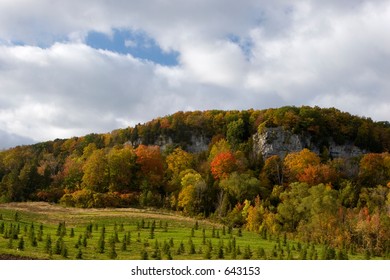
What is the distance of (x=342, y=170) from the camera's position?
3415 inches

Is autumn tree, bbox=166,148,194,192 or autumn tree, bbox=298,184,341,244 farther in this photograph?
autumn tree, bbox=166,148,194,192

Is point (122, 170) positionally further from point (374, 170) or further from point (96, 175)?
point (374, 170)

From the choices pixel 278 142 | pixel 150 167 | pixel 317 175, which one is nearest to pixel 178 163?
pixel 150 167

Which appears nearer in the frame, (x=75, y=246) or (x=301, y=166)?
(x=75, y=246)

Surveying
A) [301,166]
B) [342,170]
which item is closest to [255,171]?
[301,166]

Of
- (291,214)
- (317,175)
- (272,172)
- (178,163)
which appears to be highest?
(178,163)

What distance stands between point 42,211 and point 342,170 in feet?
185

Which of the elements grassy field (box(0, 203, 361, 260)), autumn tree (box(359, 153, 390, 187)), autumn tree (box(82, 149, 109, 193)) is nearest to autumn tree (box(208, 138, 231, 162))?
autumn tree (box(82, 149, 109, 193))

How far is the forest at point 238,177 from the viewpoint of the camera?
163 ft

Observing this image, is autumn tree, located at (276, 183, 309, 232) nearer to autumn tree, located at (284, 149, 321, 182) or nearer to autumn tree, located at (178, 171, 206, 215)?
autumn tree, located at (178, 171, 206, 215)

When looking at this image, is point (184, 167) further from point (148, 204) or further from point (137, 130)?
point (137, 130)

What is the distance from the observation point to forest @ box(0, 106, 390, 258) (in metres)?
49.7

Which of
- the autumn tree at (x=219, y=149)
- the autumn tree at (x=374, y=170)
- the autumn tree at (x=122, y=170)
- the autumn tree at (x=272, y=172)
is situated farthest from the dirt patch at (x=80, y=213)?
the autumn tree at (x=374, y=170)

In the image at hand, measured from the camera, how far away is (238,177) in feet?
218
